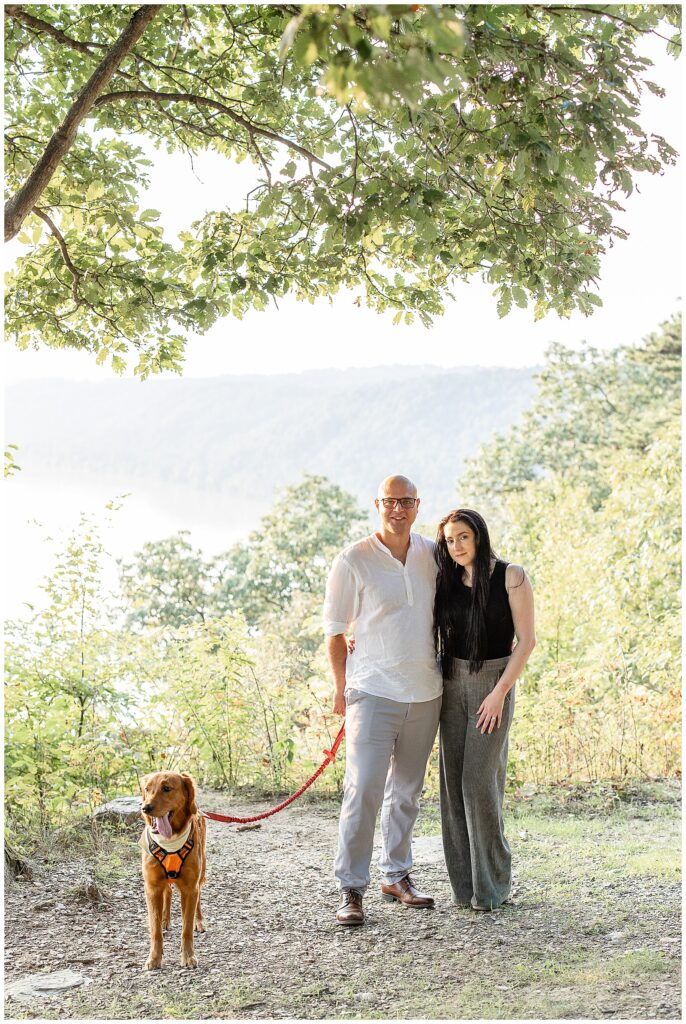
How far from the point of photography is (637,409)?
24.5 m

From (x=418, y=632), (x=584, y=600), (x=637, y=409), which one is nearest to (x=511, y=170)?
(x=418, y=632)

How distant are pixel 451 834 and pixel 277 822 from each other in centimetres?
231

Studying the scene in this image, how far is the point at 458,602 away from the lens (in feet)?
13.1

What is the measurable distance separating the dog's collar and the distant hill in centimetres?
4663

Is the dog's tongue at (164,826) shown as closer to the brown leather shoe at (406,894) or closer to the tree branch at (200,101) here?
the brown leather shoe at (406,894)

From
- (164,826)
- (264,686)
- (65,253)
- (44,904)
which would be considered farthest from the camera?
(264,686)

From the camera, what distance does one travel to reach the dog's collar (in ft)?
11.0

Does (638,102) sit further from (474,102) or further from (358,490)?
(358,490)

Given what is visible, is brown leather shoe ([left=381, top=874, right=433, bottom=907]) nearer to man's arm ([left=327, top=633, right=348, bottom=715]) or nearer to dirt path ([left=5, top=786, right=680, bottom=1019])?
dirt path ([left=5, top=786, right=680, bottom=1019])

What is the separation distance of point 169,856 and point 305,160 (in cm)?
341

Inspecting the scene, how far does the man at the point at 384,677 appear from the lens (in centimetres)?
397

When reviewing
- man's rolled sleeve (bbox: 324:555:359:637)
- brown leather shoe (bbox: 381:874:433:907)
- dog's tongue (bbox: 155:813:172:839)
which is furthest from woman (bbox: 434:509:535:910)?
dog's tongue (bbox: 155:813:172:839)

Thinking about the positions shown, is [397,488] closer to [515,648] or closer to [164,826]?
[515,648]


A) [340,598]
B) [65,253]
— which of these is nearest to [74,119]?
[65,253]
